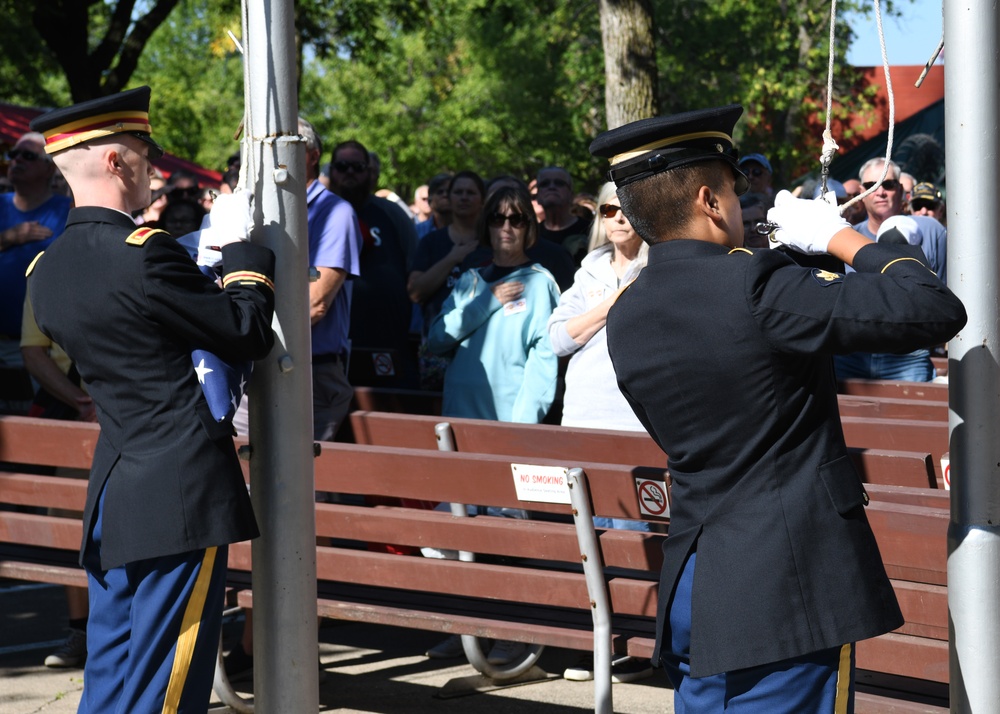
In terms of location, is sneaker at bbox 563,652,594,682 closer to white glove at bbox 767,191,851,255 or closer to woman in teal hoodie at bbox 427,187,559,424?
woman in teal hoodie at bbox 427,187,559,424

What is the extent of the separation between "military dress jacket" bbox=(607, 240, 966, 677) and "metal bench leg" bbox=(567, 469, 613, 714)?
1.21 m

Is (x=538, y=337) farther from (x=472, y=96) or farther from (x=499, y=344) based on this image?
(x=472, y=96)

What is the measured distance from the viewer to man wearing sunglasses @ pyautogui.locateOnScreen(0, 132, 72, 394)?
6.50 m

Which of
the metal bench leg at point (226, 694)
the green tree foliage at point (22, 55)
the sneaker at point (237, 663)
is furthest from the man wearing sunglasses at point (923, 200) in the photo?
the green tree foliage at point (22, 55)

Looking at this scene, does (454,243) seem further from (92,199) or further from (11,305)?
(92,199)

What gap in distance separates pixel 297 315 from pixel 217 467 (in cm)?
43

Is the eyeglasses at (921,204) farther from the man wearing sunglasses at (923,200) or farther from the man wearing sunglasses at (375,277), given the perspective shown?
the man wearing sunglasses at (375,277)

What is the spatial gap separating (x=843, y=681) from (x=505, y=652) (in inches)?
102

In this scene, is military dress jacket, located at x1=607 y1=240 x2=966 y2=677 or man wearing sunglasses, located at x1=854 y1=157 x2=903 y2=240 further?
man wearing sunglasses, located at x1=854 y1=157 x2=903 y2=240

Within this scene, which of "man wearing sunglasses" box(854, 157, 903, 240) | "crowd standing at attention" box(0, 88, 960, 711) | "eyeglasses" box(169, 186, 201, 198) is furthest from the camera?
"man wearing sunglasses" box(854, 157, 903, 240)

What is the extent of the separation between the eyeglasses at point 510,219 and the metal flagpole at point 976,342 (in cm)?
298

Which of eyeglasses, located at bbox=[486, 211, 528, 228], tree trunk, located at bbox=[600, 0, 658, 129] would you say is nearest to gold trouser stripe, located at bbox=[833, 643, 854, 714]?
eyeglasses, located at bbox=[486, 211, 528, 228]

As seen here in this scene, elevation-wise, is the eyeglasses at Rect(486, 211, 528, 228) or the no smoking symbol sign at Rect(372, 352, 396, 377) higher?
the eyeglasses at Rect(486, 211, 528, 228)

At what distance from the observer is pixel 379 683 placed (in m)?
4.89
